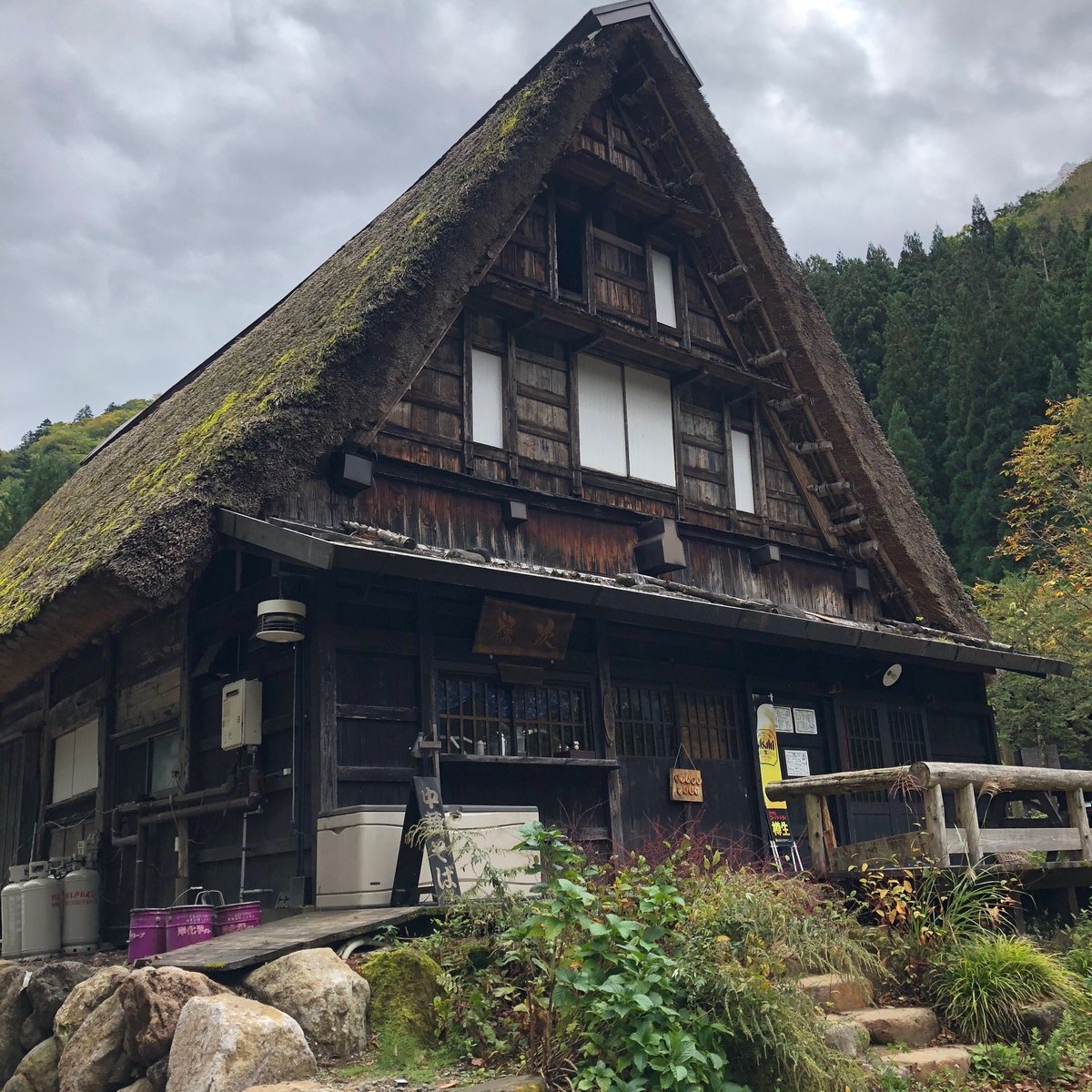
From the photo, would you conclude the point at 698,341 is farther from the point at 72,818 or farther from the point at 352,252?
the point at 72,818

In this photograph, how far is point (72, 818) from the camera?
10586mm

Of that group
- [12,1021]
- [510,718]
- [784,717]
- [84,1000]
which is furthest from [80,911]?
[784,717]

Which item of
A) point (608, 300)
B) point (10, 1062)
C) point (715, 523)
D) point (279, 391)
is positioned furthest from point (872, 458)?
point (10, 1062)

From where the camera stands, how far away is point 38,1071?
6027 mm

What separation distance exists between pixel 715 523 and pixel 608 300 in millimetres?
2412

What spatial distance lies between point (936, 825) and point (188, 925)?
14.8 feet

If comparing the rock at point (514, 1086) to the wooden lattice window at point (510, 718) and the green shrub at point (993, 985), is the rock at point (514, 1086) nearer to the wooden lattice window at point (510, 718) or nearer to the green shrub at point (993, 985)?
the green shrub at point (993, 985)

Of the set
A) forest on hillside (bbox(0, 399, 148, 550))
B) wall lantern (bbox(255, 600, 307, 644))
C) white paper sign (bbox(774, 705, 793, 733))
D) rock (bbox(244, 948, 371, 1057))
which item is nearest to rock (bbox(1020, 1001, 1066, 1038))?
rock (bbox(244, 948, 371, 1057))

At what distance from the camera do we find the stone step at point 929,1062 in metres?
5.16

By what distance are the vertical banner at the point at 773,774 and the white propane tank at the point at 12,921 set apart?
20.6ft

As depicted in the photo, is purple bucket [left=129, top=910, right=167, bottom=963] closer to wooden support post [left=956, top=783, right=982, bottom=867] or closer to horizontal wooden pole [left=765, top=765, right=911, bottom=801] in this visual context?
horizontal wooden pole [left=765, top=765, right=911, bottom=801]

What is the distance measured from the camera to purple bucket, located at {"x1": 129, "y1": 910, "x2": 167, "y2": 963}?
269 inches

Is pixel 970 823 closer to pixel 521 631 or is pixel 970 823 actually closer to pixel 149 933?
pixel 521 631

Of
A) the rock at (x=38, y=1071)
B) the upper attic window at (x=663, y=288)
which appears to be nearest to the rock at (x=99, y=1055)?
the rock at (x=38, y=1071)
